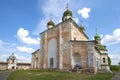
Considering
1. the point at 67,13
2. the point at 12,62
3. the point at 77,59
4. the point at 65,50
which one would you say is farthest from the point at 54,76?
the point at 12,62

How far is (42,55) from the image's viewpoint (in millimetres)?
33188

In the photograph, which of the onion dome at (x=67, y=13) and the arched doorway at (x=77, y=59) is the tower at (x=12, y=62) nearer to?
the onion dome at (x=67, y=13)

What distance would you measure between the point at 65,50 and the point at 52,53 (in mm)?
3644

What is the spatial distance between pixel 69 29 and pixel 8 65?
36959 millimetres

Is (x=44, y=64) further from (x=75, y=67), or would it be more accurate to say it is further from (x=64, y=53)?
(x=75, y=67)

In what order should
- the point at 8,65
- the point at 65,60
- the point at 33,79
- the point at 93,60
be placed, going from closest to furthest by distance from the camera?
the point at 33,79, the point at 93,60, the point at 65,60, the point at 8,65

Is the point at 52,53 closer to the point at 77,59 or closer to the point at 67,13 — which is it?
the point at 77,59

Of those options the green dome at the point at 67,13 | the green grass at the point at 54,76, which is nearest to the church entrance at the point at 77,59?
the green grass at the point at 54,76

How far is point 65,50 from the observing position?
28750mm

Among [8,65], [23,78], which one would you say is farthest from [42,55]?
[8,65]

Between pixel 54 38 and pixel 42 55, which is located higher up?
pixel 54 38

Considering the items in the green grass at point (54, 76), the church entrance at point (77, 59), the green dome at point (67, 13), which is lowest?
the green grass at point (54, 76)

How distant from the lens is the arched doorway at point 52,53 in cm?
3065

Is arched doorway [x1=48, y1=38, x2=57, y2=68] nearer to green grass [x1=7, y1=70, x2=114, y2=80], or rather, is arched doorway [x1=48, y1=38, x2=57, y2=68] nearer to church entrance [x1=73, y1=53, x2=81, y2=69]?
church entrance [x1=73, y1=53, x2=81, y2=69]
